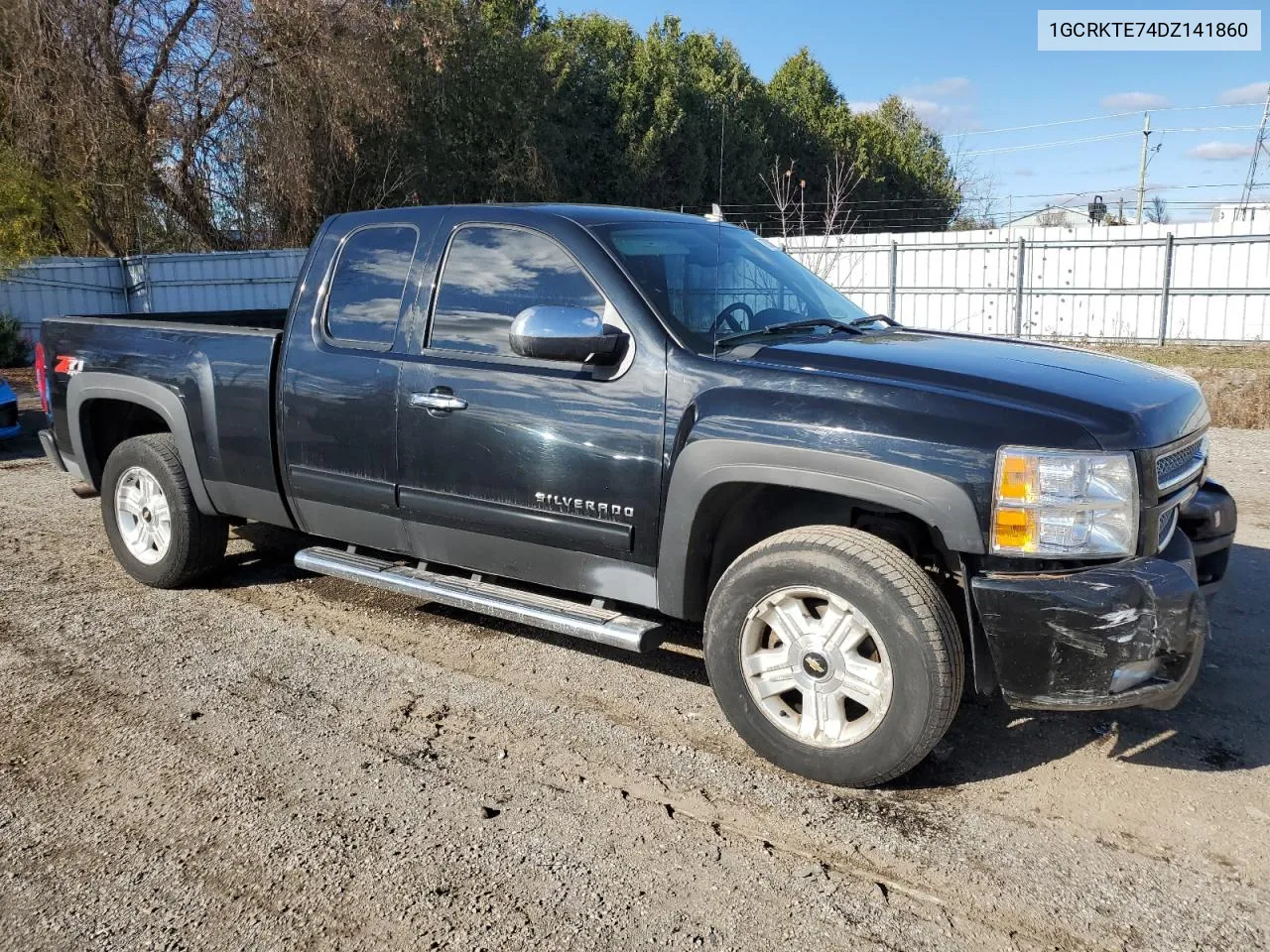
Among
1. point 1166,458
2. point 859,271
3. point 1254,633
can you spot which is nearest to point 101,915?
point 1166,458

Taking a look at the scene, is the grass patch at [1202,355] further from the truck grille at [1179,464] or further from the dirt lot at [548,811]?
the dirt lot at [548,811]

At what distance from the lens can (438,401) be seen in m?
4.28

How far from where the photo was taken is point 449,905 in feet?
9.52

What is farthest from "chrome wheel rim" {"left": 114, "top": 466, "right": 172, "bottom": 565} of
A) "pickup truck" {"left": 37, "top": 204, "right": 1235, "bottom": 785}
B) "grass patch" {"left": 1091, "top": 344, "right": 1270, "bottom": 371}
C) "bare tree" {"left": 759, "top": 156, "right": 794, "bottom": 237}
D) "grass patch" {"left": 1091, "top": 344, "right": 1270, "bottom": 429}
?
"grass patch" {"left": 1091, "top": 344, "right": 1270, "bottom": 371}

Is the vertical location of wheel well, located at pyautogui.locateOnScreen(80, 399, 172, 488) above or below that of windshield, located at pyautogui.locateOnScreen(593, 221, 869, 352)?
below

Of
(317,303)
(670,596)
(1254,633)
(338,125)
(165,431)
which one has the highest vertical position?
(338,125)

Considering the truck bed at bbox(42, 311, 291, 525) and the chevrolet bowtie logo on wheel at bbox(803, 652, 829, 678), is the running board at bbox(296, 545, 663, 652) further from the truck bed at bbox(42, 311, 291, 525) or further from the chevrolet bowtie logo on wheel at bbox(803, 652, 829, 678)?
the chevrolet bowtie logo on wheel at bbox(803, 652, 829, 678)

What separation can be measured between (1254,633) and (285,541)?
5.29 metres

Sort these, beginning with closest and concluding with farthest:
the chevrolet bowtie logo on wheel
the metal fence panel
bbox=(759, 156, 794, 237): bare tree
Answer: the chevrolet bowtie logo on wheel < bbox=(759, 156, 794, 237): bare tree < the metal fence panel

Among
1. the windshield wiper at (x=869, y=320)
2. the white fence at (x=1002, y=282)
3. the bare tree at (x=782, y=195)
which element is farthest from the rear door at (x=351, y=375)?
the white fence at (x=1002, y=282)

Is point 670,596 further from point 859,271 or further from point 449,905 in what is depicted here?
point 859,271

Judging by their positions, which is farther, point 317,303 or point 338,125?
point 338,125

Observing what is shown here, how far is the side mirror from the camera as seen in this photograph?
3.76 metres

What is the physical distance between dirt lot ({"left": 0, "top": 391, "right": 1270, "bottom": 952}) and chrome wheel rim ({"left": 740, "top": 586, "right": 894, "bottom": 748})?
224 millimetres
